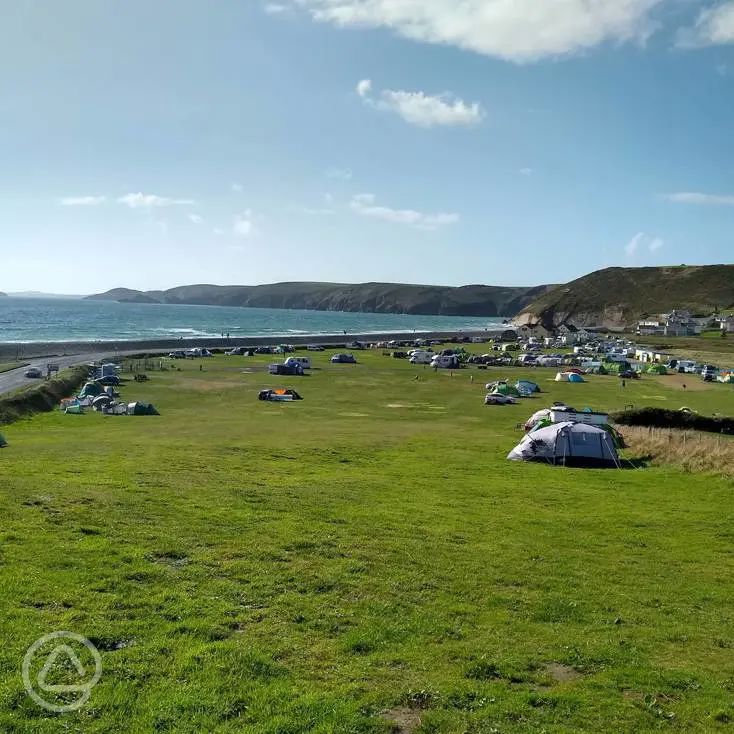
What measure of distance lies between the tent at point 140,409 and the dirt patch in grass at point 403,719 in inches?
1595

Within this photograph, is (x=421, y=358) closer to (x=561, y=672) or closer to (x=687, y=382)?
(x=687, y=382)

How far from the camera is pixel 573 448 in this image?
27484 mm

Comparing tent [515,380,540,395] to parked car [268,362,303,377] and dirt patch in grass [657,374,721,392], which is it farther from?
parked car [268,362,303,377]

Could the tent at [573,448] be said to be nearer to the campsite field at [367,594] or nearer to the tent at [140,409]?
the campsite field at [367,594]

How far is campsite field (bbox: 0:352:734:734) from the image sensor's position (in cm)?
764

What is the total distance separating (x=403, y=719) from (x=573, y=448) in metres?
21.5

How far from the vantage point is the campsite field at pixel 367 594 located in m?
7.64

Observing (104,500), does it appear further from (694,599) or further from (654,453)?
(654,453)

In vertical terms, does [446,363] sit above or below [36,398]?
above

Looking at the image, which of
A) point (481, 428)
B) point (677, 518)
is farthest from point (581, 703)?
point (481, 428)

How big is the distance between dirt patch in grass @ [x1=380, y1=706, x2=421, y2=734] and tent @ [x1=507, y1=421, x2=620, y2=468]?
69.2ft

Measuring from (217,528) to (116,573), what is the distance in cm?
340

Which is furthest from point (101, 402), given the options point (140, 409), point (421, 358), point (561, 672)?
point (421, 358)

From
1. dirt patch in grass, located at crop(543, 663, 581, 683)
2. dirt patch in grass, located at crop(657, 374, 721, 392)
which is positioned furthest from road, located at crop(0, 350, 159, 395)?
dirt patch in grass, located at crop(657, 374, 721, 392)
